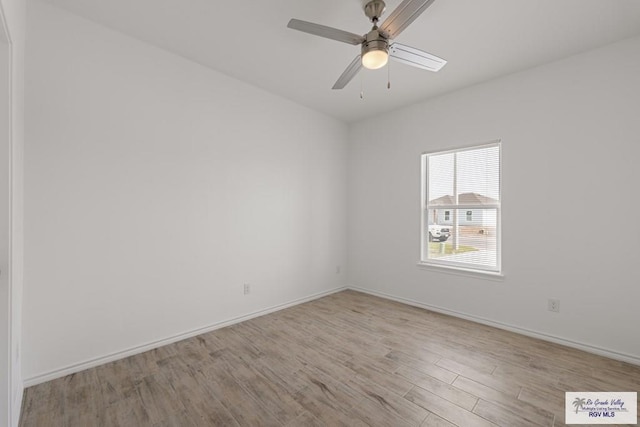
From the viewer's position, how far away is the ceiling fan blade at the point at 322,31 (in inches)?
66.3

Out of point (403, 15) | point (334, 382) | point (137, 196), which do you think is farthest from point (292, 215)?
point (403, 15)

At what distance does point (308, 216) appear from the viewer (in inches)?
156

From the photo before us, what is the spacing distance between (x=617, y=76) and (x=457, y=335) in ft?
9.14

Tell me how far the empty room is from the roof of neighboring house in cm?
2

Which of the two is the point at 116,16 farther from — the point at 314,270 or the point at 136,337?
the point at 314,270

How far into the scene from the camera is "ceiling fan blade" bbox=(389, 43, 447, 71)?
1.91 meters

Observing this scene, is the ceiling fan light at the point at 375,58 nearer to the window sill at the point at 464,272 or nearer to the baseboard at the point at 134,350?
the window sill at the point at 464,272

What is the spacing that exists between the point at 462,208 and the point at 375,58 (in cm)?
233

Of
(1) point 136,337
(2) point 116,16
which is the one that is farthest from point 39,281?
(2) point 116,16

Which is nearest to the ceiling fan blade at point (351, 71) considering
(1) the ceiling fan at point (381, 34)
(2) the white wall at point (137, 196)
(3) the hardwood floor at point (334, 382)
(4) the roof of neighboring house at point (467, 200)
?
(1) the ceiling fan at point (381, 34)

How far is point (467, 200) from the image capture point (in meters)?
3.36

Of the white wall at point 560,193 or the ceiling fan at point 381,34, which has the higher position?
the ceiling fan at point 381,34

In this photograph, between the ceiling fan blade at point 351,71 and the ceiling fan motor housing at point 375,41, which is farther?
the ceiling fan blade at point 351,71

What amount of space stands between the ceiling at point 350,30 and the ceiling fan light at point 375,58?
465 millimetres
